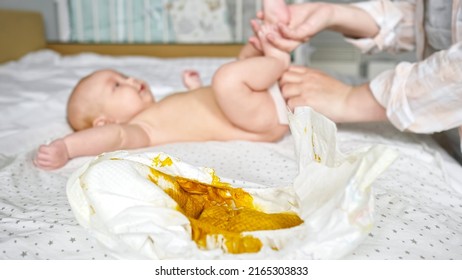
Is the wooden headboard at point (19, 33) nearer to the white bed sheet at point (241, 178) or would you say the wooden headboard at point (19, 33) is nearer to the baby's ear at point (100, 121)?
the white bed sheet at point (241, 178)

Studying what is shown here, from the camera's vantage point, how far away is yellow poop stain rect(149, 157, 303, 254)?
0.46 meters

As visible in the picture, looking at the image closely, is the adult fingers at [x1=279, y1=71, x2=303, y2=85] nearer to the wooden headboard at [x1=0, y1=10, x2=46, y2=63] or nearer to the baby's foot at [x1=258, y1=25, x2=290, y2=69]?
the baby's foot at [x1=258, y1=25, x2=290, y2=69]

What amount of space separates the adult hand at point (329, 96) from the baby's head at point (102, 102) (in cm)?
38

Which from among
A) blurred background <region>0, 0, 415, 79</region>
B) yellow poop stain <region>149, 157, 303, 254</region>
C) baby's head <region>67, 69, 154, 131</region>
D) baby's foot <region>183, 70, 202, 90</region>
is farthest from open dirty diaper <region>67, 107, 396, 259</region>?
blurred background <region>0, 0, 415, 79</region>

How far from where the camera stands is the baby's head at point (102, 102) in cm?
112

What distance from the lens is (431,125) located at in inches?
31.6

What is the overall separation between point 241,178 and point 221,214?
0.22 m

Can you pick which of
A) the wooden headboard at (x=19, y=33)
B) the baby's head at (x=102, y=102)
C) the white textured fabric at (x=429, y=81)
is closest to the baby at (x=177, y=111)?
the baby's head at (x=102, y=102)

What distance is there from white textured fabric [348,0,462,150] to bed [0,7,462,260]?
7cm

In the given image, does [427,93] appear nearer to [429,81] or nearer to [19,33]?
[429,81]

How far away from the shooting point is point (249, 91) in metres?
0.95

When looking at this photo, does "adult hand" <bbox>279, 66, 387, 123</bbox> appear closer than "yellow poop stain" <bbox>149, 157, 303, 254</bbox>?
No

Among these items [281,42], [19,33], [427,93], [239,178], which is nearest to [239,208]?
[239,178]

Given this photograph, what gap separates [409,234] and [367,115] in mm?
431
